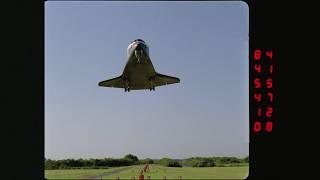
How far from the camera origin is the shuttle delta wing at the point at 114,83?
645 inches

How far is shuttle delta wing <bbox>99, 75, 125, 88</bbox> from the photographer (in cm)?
1639

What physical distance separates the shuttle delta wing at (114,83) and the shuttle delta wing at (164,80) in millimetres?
1387

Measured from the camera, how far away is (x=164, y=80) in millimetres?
16844
